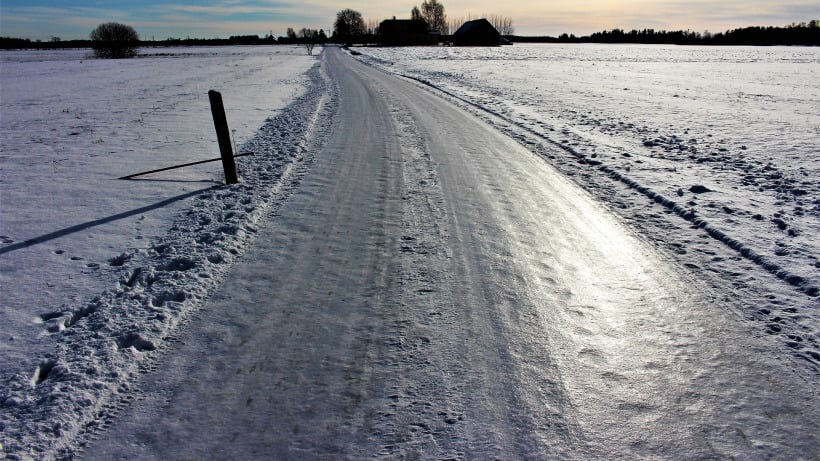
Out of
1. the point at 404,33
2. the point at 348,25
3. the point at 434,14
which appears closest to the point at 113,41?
the point at 404,33

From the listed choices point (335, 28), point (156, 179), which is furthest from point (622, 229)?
point (335, 28)

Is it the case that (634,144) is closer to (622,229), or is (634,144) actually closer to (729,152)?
(729,152)

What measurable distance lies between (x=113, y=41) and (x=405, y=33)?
53.8m

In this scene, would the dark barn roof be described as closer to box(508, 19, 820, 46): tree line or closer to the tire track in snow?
box(508, 19, 820, 46): tree line

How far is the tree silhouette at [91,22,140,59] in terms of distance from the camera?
64500 millimetres

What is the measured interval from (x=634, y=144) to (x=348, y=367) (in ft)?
28.9

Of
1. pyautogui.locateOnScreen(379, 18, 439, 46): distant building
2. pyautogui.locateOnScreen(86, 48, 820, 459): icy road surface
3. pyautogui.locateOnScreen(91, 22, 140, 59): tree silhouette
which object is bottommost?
pyautogui.locateOnScreen(86, 48, 820, 459): icy road surface

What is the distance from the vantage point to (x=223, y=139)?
6801mm

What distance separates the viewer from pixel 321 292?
3.82 meters

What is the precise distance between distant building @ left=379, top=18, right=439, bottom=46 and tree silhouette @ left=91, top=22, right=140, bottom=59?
46.8 m

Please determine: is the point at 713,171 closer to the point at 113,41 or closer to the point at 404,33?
the point at 113,41

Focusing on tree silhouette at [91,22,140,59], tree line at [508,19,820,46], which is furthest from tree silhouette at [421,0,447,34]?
tree silhouette at [91,22,140,59]

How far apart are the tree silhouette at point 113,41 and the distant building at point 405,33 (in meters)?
46.8

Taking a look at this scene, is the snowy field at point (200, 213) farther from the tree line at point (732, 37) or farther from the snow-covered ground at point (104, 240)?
the tree line at point (732, 37)
